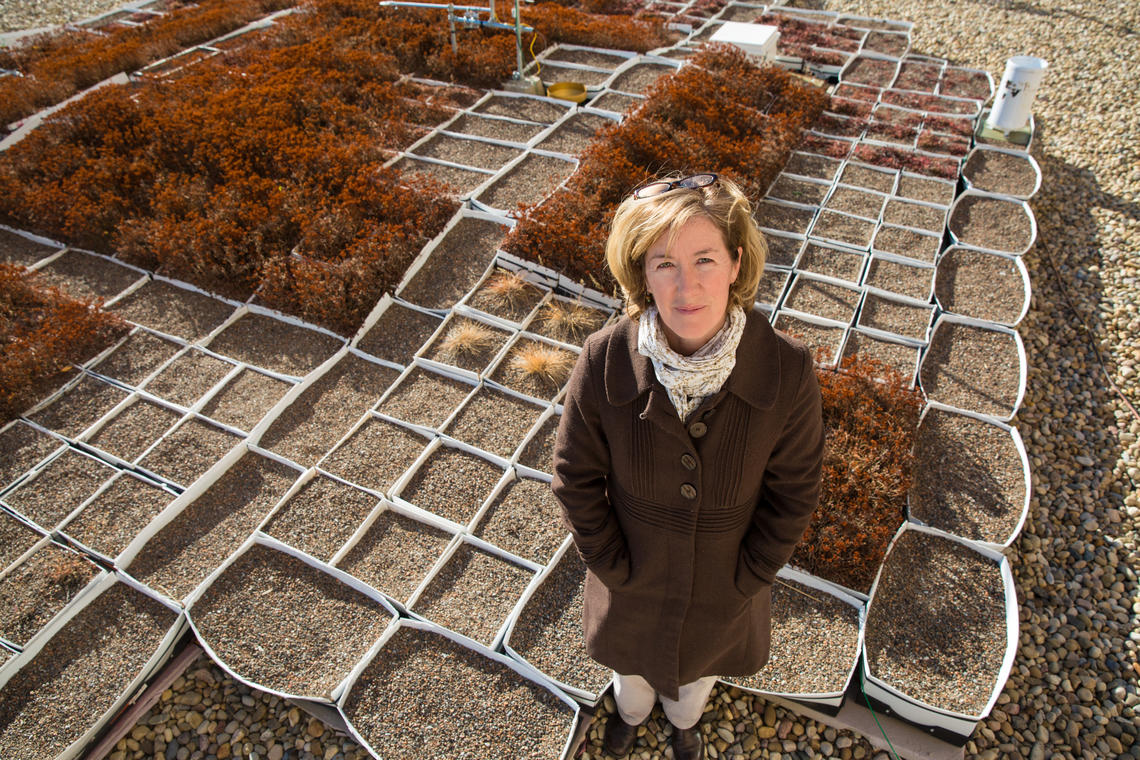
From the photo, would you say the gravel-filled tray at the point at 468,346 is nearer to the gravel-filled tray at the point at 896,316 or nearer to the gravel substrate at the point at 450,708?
the gravel substrate at the point at 450,708

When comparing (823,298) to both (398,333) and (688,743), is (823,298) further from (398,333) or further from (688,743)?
(688,743)

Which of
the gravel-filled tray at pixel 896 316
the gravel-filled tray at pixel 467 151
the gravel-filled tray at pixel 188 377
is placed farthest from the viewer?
the gravel-filled tray at pixel 467 151

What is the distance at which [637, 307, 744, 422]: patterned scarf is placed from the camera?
1.95 meters

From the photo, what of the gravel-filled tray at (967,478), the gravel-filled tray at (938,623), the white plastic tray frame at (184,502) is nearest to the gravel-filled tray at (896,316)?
the gravel-filled tray at (967,478)

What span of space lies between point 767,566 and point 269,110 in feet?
23.2

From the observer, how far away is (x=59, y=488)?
4.34 meters

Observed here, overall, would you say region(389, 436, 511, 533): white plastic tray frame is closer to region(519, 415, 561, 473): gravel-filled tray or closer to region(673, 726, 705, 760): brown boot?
region(519, 415, 561, 473): gravel-filled tray

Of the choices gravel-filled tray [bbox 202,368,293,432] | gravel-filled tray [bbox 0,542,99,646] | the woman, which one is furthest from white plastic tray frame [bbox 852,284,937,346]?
gravel-filled tray [bbox 0,542,99,646]

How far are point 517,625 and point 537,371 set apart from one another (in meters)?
1.79

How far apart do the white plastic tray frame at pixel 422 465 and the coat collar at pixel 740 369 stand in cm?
227

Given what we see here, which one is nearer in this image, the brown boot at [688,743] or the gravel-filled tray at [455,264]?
the brown boot at [688,743]

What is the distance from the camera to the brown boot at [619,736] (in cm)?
328

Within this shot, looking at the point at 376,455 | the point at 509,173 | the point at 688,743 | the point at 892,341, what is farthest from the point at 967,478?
the point at 509,173

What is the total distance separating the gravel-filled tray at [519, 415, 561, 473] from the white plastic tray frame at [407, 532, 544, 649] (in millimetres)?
595
